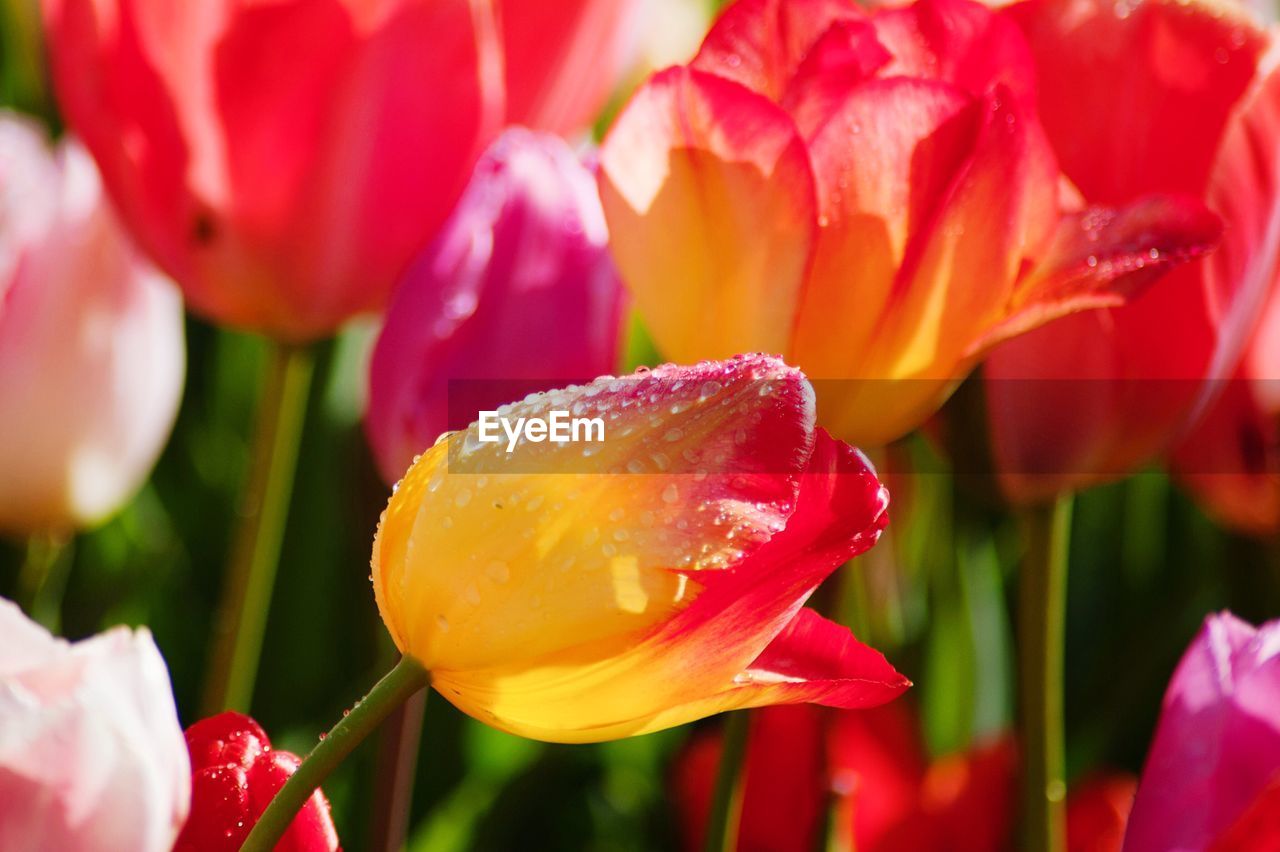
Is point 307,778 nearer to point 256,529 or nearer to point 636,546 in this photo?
point 636,546

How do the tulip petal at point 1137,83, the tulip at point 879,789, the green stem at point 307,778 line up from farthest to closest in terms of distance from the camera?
the tulip at point 879,789
the tulip petal at point 1137,83
the green stem at point 307,778

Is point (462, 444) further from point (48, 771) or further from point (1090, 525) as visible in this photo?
point (1090, 525)

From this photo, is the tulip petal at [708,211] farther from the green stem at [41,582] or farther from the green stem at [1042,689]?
the green stem at [41,582]

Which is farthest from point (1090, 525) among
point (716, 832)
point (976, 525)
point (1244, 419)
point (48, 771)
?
point (48, 771)

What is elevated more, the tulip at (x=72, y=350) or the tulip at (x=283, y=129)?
the tulip at (x=283, y=129)

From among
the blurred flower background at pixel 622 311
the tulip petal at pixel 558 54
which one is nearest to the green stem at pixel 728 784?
the blurred flower background at pixel 622 311

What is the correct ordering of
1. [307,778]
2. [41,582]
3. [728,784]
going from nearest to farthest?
[307,778]
[728,784]
[41,582]

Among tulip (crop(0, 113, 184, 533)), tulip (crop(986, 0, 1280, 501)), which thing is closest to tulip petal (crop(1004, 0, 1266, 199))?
tulip (crop(986, 0, 1280, 501))

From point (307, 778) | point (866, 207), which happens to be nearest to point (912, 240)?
point (866, 207)
